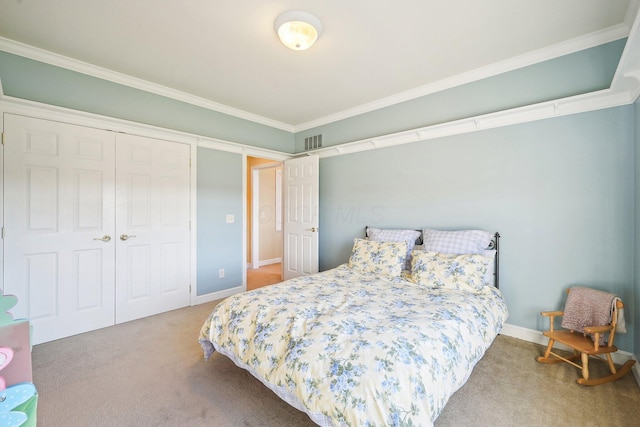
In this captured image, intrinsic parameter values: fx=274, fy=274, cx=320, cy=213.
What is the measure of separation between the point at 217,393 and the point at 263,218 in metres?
4.61

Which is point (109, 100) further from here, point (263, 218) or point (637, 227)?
point (637, 227)

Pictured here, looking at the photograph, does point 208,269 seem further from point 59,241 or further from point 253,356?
point 253,356

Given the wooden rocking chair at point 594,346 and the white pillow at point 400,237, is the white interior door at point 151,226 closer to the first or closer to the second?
the white pillow at point 400,237

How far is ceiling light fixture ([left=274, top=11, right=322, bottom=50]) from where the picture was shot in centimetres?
205

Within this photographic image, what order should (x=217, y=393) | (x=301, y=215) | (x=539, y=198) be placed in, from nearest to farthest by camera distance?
(x=217, y=393) < (x=539, y=198) < (x=301, y=215)

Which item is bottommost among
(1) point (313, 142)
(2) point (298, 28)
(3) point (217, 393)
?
(3) point (217, 393)

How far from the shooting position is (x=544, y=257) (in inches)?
99.5

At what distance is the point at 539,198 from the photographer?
2537 mm

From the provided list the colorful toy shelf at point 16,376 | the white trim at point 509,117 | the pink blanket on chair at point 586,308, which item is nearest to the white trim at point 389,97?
the white trim at point 509,117

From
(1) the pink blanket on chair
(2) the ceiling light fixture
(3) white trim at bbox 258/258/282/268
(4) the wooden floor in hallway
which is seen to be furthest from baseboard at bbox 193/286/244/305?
(1) the pink blanket on chair

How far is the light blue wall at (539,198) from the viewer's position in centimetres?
223

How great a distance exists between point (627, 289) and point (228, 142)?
14.5 ft

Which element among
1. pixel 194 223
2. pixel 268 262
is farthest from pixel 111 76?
pixel 268 262

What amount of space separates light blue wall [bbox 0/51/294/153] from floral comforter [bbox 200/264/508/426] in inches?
99.6
